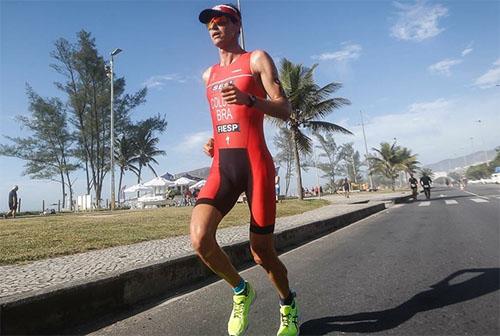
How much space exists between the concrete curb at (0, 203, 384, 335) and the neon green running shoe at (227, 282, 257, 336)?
4.48ft

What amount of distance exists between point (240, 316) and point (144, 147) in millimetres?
44584

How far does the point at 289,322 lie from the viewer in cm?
264

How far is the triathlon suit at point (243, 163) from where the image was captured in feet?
8.87

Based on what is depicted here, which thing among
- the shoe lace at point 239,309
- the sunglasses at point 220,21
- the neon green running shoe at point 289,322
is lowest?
the neon green running shoe at point 289,322

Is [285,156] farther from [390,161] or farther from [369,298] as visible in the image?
[369,298]

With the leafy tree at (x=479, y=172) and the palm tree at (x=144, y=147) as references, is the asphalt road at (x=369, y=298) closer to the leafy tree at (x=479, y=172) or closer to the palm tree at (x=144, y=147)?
the palm tree at (x=144, y=147)

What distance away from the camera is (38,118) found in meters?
34.8

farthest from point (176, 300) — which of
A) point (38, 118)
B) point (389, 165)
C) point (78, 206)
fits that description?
point (389, 165)

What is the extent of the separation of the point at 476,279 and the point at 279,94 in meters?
3.05

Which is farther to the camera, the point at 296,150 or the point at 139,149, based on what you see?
the point at 139,149

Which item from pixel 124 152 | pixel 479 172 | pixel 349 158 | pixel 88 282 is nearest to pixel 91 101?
pixel 124 152

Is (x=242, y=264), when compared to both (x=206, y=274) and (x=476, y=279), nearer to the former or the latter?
(x=206, y=274)

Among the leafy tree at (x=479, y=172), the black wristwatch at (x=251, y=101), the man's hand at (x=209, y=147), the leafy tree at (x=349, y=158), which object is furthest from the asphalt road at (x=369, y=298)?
the leafy tree at (x=479, y=172)

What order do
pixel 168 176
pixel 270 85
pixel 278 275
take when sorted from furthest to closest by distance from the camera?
pixel 168 176 → pixel 278 275 → pixel 270 85
